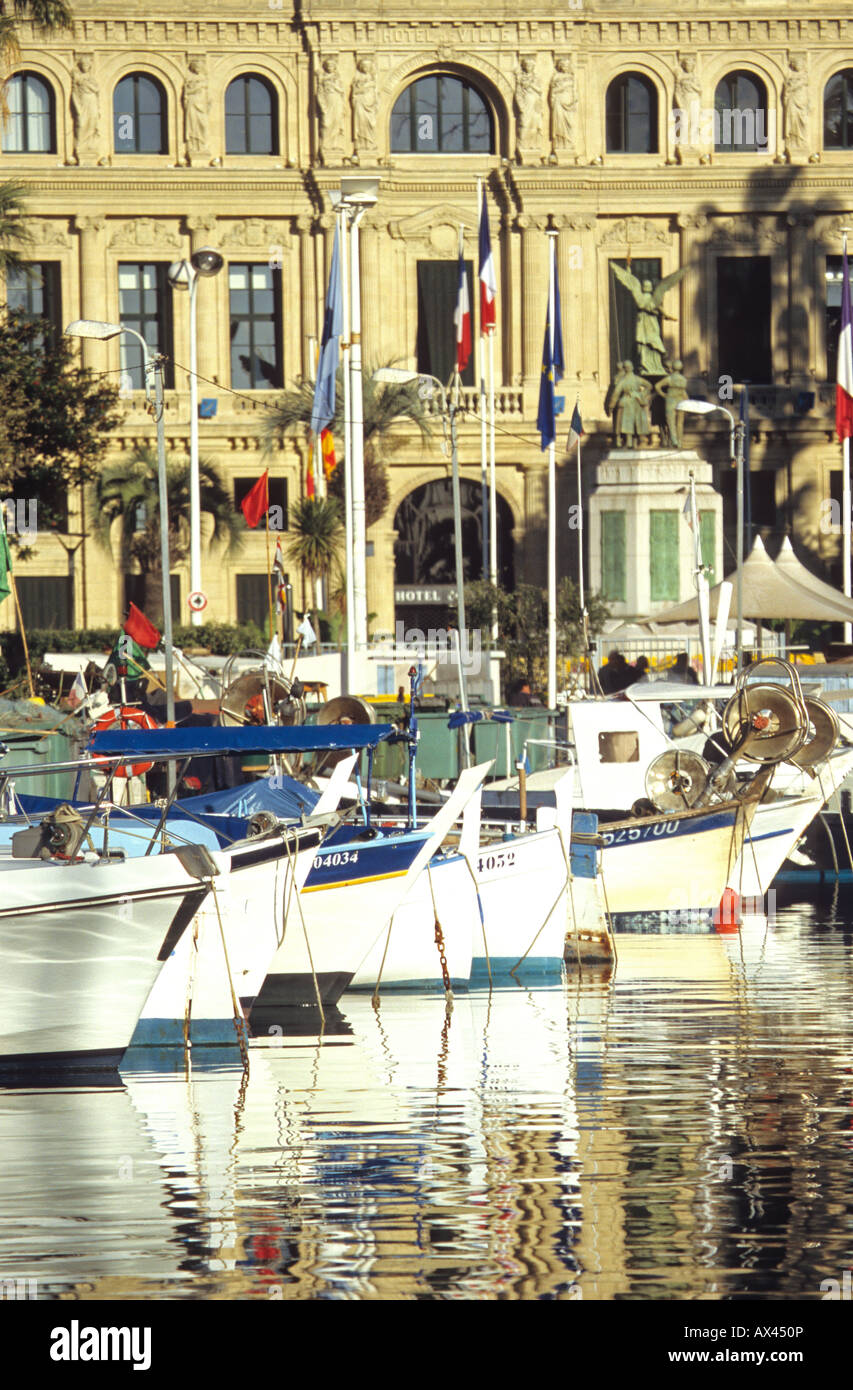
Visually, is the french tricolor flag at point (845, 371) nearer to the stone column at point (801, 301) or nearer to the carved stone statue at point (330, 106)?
the stone column at point (801, 301)

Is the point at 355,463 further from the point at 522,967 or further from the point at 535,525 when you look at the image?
the point at 535,525

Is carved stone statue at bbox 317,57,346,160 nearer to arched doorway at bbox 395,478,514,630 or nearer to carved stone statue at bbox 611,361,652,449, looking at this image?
arched doorway at bbox 395,478,514,630

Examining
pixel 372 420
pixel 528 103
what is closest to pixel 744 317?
pixel 528 103

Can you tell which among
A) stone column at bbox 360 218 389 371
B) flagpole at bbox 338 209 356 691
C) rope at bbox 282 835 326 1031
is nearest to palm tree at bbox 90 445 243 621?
stone column at bbox 360 218 389 371

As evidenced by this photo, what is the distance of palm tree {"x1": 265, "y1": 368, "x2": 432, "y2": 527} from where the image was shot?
214 feet

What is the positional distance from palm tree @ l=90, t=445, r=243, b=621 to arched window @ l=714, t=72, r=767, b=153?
19351mm

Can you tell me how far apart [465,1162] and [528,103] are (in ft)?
197

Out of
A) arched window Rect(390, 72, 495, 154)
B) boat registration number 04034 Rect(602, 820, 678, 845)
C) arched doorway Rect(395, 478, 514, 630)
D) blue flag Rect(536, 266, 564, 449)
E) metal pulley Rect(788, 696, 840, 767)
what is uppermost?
arched window Rect(390, 72, 495, 154)

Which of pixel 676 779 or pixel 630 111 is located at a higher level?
pixel 630 111

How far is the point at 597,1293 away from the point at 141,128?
6518cm

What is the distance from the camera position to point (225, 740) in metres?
22.1

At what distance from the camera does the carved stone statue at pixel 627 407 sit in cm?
6569

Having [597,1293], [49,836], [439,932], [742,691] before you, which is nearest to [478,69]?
[742,691]

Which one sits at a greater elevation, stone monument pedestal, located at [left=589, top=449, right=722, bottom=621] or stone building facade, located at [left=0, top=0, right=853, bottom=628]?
stone building facade, located at [left=0, top=0, right=853, bottom=628]
